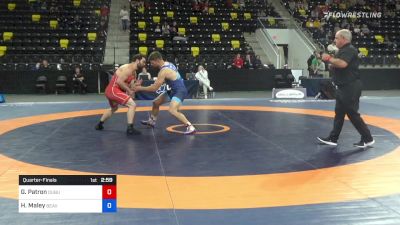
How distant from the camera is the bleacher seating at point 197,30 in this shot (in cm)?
1805

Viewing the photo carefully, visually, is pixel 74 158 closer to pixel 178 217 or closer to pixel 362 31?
pixel 178 217

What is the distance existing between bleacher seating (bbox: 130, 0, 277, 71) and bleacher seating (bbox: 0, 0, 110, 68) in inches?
66.5

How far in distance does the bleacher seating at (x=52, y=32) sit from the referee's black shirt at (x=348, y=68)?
40.5 feet

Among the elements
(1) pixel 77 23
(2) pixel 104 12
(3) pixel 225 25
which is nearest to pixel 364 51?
(3) pixel 225 25

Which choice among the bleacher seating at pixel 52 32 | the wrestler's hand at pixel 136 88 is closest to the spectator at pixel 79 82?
the bleacher seating at pixel 52 32

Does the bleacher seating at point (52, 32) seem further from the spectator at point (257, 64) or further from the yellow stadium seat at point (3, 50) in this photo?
the spectator at point (257, 64)

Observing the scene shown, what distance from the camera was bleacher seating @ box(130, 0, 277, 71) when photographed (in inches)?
711

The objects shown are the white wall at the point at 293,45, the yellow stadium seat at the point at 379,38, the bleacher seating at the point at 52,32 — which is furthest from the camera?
the yellow stadium seat at the point at 379,38

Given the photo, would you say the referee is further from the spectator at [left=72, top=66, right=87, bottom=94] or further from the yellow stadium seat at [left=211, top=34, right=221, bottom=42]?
the yellow stadium seat at [left=211, top=34, right=221, bottom=42]

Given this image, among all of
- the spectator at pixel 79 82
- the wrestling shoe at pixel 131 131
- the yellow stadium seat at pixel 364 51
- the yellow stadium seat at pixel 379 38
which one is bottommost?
the spectator at pixel 79 82

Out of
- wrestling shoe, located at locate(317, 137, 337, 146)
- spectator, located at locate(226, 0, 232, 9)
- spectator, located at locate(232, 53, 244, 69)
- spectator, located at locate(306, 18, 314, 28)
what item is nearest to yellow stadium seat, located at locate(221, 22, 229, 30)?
spectator, located at locate(226, 0, 232, 9)

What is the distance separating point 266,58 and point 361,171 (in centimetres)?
1511

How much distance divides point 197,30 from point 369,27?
27.8 ft

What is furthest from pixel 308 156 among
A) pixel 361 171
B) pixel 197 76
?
pixel 197 76
